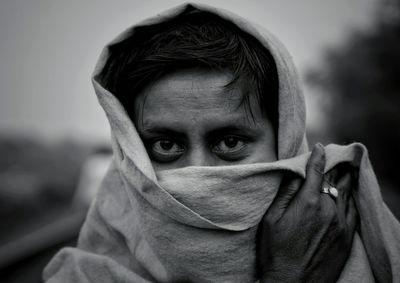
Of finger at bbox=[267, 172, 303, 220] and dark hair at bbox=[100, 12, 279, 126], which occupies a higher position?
dark hair at bbox=[100, 12, 279, 126]

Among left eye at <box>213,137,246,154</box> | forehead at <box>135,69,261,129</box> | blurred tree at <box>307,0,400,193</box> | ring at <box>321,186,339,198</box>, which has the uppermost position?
forehead at <box>135,69,261,129</box>

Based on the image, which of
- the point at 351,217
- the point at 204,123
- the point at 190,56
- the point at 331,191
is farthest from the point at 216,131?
the point at 351,217

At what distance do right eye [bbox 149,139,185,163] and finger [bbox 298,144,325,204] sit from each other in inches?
19.5

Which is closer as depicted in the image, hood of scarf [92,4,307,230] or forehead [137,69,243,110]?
hood of scarf [92,4,307,230]

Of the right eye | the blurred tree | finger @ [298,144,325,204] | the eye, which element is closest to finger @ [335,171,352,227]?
finger @ [298,144,325,204]

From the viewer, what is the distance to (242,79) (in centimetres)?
168

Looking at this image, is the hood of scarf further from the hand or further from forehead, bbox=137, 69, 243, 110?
forehead, bbox=137, 69, 243, 110

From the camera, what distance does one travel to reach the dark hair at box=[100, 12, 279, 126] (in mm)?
1681

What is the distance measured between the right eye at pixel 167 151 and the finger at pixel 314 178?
0.50 m

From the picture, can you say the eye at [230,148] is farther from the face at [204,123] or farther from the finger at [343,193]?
the finger at [343,193]

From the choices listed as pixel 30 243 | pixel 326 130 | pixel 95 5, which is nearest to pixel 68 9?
pixel 95 5

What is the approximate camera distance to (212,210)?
4.99 ft

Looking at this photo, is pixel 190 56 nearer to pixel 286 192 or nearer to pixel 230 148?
pixel 230 148

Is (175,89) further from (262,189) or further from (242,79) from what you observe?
(262,189)
